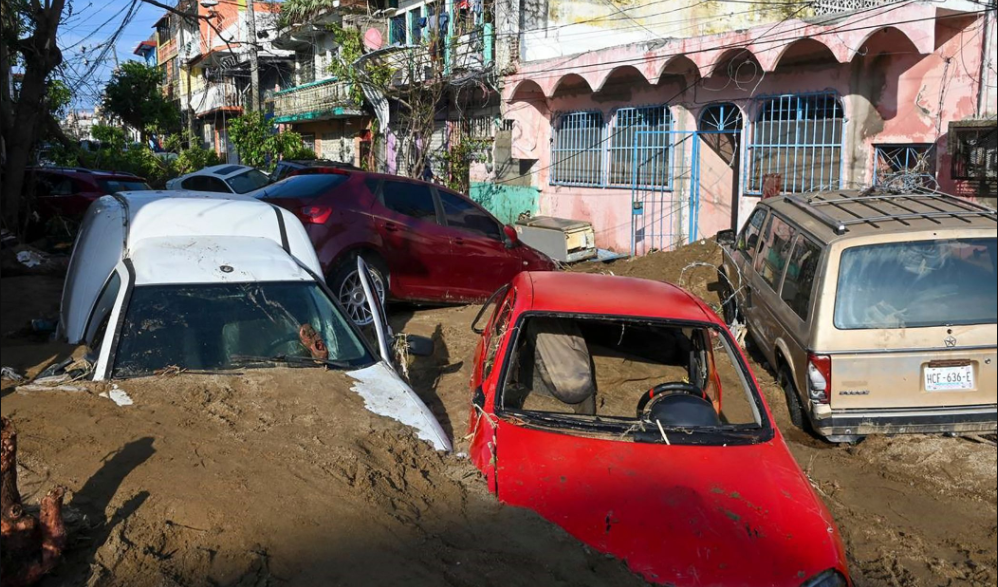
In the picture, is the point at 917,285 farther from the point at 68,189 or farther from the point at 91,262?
the point at 68,189

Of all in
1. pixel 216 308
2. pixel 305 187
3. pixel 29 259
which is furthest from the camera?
pixel 29 259

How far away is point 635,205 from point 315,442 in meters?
12.8

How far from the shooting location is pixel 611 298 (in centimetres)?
514

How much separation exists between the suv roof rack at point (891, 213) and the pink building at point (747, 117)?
1.23m

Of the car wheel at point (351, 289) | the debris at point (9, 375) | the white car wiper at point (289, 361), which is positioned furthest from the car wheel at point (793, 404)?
the debris at point (9, 375)

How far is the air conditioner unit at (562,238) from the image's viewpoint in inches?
621

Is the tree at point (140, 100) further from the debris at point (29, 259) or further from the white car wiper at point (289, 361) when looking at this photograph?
the white car wiper at point (289, 361)

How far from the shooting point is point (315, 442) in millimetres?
3875

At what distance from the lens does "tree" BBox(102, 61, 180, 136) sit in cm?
3228

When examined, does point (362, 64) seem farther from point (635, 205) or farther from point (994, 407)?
point (994, 407)

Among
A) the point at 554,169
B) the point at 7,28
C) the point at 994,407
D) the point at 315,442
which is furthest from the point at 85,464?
the point at 554,169

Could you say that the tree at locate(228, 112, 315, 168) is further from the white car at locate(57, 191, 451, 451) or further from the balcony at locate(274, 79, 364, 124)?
the white car at locate(57, 191, 451, 451)

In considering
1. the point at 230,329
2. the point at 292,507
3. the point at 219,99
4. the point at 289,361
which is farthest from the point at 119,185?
the point at 219,99

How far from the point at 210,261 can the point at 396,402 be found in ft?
5.29
